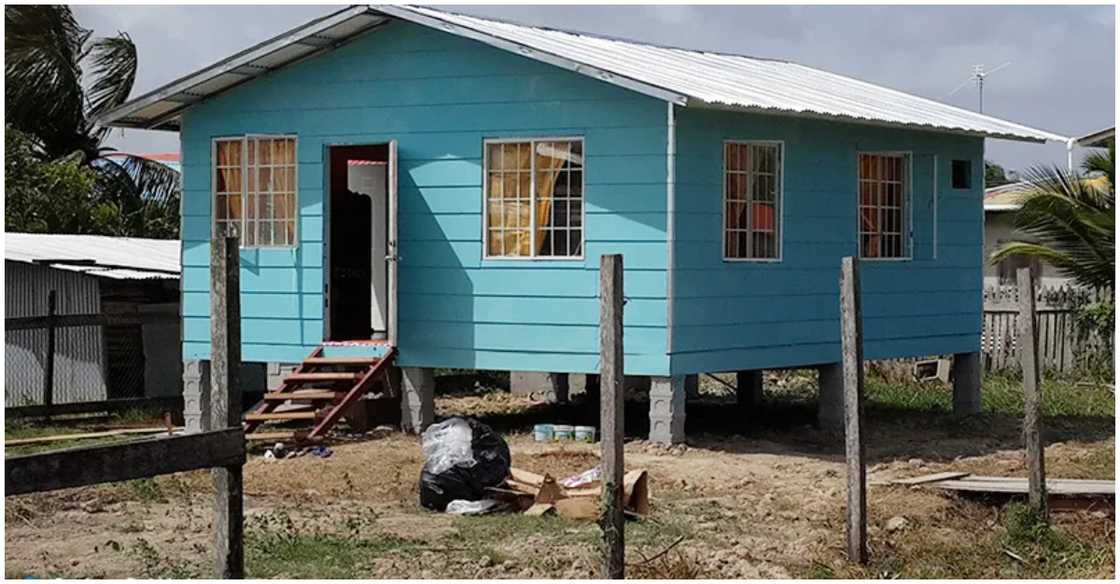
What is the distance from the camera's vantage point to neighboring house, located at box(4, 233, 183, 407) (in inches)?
925

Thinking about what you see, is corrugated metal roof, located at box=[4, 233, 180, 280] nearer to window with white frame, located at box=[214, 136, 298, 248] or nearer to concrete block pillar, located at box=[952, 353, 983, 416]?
window with white frame, located at box=[214, 136, 298, 248]

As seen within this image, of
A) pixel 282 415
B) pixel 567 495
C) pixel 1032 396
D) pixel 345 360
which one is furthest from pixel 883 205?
pixel 567 495

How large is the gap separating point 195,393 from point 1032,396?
404 inches

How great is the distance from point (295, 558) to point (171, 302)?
519 inches

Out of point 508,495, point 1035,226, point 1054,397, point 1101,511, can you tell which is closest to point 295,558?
point 508,495

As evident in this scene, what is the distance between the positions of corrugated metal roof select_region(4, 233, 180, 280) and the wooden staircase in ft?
15.7

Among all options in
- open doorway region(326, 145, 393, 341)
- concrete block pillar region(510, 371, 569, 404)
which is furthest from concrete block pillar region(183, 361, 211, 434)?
concrete block pillar region(510, 371, 569, 404)

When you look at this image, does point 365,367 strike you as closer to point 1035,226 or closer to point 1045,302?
point 1035,226

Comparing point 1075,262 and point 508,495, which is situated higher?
point 1075,262

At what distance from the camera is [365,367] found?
1925cm

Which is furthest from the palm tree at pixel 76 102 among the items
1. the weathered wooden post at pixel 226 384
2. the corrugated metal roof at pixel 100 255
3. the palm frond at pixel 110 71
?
the weathered wooden post at pixel 226 384

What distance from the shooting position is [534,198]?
18.6 meters

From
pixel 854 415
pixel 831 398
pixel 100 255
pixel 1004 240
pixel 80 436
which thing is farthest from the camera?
pixel 1004 240

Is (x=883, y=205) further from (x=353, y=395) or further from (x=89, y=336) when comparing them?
(x=89, y=336)
